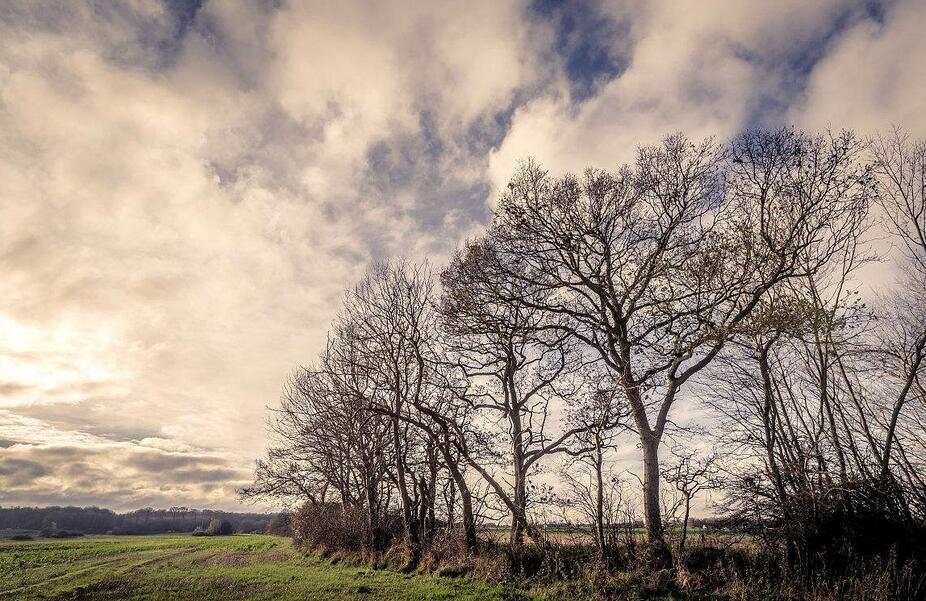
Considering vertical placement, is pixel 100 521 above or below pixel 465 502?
below

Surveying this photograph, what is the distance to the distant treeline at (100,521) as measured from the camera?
103 m

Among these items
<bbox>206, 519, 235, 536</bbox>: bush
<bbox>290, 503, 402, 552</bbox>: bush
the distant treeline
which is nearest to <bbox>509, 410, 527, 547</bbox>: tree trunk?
<bbox>290, 503, 402, 552</bbox>: bush

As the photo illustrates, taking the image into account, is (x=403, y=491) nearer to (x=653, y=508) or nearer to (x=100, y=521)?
(x=653, y=508)

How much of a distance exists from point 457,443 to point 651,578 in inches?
338

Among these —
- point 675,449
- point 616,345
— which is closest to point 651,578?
point 675,449

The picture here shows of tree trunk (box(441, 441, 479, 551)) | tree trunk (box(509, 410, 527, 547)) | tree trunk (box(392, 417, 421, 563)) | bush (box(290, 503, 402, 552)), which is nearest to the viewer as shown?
tree trunk (box(509, 410, 527, 547))

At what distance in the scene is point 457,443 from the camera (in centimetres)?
1711

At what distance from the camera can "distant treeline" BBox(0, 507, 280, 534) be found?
10275cm

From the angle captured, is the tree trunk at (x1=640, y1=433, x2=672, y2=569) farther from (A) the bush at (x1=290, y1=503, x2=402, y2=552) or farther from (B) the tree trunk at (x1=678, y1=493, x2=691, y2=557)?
(A) the bush at (x1=290, y1=503, x2=402, y2=552)

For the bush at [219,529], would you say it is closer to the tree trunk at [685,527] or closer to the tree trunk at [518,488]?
the tree trunk at [518,488]

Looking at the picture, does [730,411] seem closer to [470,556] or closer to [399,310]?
[470,556]

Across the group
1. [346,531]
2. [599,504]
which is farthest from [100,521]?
[599,504]

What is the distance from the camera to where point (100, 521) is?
11681cm

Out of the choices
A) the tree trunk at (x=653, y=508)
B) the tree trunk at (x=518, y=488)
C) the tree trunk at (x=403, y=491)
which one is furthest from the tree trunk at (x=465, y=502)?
the tree trunk at (x=653, y=508)
